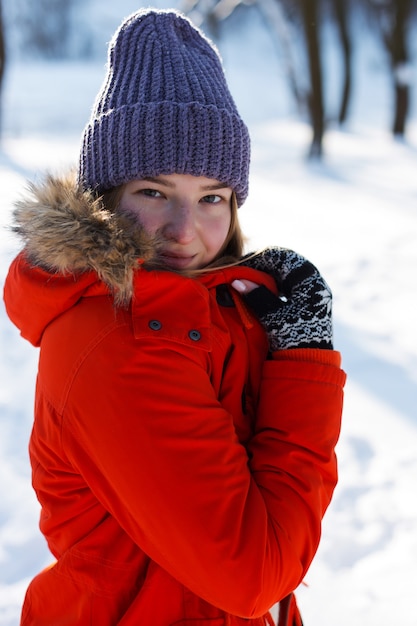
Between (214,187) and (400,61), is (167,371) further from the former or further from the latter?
(400,61)

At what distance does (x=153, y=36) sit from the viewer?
1378 millimetres

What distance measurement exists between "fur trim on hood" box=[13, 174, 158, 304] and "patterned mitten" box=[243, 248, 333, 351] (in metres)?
0.26

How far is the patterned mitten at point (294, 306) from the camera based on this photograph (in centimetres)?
129

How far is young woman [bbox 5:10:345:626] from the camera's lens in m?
1.02

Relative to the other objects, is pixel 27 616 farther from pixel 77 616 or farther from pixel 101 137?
pixel 101 137

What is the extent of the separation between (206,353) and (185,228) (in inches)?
10.1

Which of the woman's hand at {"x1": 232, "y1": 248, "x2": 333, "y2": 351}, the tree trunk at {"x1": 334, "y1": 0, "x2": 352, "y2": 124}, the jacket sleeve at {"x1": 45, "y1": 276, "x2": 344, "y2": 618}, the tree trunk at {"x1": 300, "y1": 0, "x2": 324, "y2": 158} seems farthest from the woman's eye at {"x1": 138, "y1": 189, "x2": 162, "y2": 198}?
the tree trunk at {"x1": 334, "y1": 0, "x2": 352, "y2": 124}

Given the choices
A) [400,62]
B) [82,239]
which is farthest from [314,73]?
[82,239]

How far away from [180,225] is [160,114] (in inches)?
9.3

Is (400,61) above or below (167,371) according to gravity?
above

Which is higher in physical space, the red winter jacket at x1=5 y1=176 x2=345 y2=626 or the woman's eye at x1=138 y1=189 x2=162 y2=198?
the woman's eye at x1=138 y1=189 x2=162 y2=198

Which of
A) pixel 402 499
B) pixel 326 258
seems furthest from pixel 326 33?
pixel 402 499

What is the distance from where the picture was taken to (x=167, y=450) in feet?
3.33

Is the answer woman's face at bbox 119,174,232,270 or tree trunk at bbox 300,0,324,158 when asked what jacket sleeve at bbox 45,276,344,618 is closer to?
woman's face at bbox 119,174,232,270
